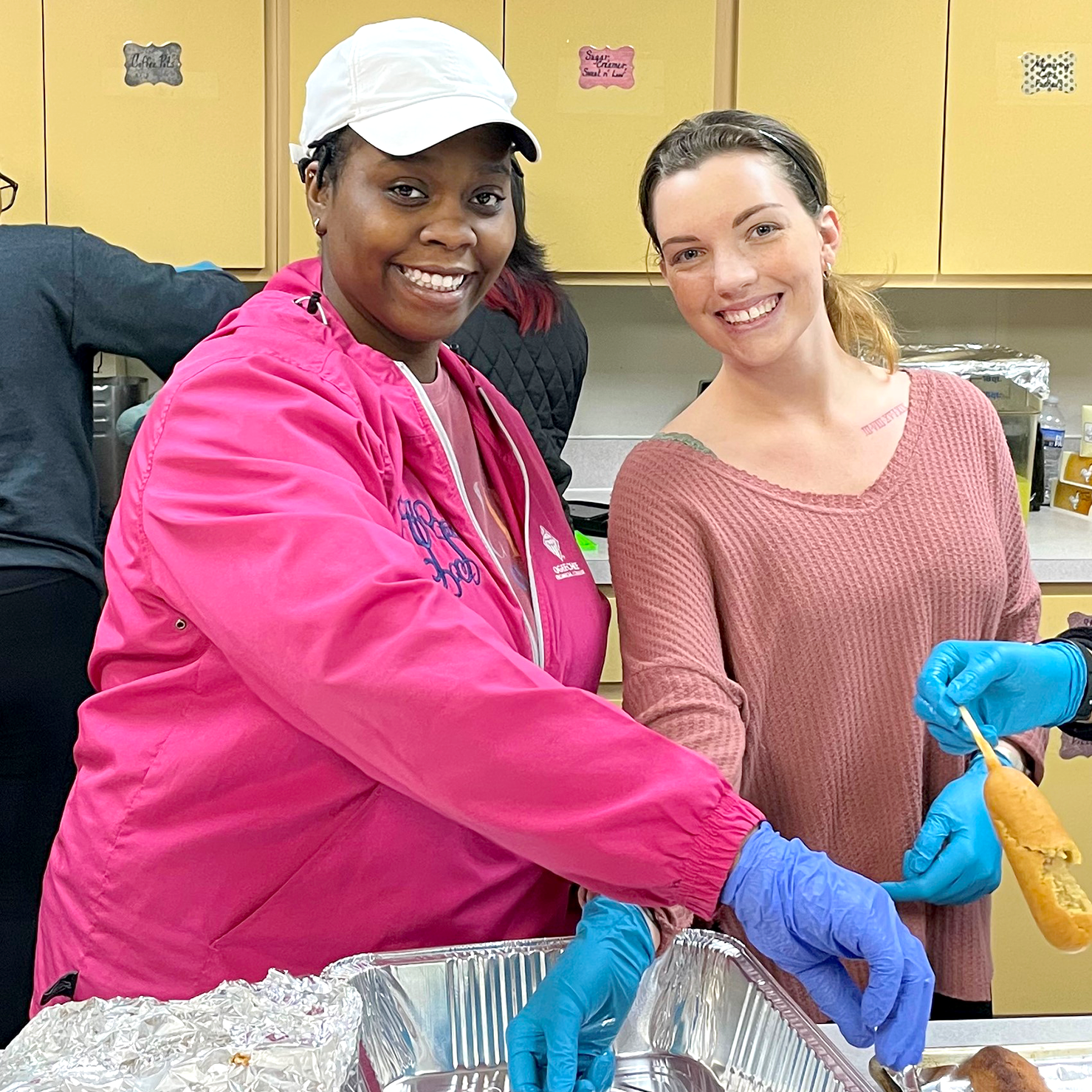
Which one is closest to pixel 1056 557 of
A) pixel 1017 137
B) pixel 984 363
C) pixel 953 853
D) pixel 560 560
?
pixel 984 363

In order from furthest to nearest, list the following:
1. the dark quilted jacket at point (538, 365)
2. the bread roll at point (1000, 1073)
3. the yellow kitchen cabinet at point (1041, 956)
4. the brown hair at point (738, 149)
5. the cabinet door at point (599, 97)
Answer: the cabinet door at point (599, 97), the yellow kitchen cabinet at point (1041, 956), the dark quilted jacket at point (538, 365), the brown hair at point (738, 149), the bread roll at point (1000, 1073)

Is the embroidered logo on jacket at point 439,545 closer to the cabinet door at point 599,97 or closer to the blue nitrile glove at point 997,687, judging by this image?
the blue nitrile glove at point 997,687

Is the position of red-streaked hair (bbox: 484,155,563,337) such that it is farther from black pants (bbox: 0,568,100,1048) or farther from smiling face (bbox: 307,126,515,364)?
smiling face (bbox: 307,126,515,364)

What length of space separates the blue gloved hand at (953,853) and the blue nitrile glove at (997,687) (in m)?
0.07

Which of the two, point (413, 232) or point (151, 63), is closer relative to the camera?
point (413, 232)

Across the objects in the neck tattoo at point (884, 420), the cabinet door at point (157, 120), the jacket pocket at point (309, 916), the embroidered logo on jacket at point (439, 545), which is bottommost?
the jacket pocket at point (309, 916)

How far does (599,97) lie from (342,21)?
530 mm

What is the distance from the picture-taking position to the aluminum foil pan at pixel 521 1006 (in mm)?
975

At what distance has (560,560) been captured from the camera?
1.24m

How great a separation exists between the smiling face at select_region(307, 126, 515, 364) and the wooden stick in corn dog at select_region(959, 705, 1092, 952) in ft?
1.89

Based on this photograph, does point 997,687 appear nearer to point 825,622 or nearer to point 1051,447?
point 825,622

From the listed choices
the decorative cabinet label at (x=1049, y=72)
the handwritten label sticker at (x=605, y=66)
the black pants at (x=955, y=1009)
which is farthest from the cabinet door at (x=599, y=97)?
the black pants at (x=955, y=1009)

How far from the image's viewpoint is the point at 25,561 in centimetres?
193

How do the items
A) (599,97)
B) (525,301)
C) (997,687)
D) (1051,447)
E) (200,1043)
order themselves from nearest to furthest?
(200,1043), (997,687), (525,301), (599,97), (1051,447)
